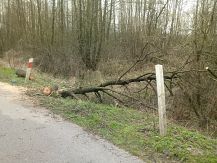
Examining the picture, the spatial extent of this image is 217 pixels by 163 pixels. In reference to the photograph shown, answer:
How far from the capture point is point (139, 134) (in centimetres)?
693

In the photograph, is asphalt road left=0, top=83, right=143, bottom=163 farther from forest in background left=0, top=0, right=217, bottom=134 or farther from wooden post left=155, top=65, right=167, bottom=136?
forest in background left=0, top=0, right=217, bottom=134

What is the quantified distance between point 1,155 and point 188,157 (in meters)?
3.08

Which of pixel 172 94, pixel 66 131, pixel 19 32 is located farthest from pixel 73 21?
pixel 66 131

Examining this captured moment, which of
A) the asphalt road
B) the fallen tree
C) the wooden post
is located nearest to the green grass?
the wooden post

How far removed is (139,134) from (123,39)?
796 inches

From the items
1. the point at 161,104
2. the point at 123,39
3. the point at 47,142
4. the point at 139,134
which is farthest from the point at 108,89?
the point at 123,39

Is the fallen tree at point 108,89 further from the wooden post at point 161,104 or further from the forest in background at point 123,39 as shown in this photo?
the wooden post at point 161,104

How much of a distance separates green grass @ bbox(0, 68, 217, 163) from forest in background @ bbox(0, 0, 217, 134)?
2472 mm

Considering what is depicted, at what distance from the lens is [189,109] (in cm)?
1090

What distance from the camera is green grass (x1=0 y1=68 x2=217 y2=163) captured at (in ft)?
19.5

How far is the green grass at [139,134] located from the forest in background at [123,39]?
2472 millimetres

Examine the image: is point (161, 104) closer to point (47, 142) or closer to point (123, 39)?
point (47, 142)

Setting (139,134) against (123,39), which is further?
(123,39)

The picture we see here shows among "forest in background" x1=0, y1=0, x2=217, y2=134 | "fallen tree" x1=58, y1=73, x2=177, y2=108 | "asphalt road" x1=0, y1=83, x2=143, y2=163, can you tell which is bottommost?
"asphalt road" x1=0, y1=83, x2=143, y2=163
